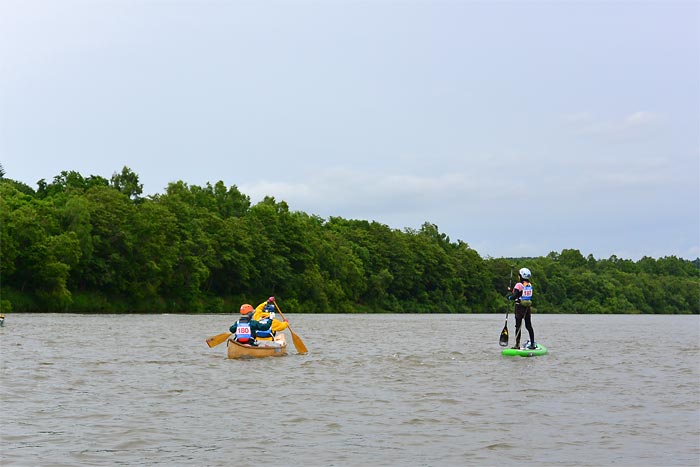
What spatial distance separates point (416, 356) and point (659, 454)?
1506cm

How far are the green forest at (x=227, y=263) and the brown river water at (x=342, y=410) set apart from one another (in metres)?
13.2

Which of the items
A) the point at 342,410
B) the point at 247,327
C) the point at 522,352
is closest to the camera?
the point at 342,410

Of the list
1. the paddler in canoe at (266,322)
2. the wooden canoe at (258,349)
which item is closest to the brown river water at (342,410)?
the wooden canoe at (258,349)

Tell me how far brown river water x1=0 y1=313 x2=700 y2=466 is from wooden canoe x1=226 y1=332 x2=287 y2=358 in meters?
0.38

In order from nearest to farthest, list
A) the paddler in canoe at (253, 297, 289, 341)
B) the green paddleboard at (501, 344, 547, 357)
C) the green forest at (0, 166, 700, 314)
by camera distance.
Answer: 1. the paddler in canoe at (253, 297, 289, 341)
2. the green paddleboard at (501, 344, 547, 357)
3. the green forest at (0, 166, 700, 314)

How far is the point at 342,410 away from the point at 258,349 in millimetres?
10310

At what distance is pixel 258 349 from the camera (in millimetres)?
24297

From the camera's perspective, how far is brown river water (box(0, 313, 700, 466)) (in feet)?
35.3

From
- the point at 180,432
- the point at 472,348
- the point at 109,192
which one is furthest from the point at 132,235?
the point at 180,432

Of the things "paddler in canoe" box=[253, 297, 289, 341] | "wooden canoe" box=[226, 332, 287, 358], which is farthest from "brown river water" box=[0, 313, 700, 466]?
"paddler in canoe" box=[253, 297, 289, 341]

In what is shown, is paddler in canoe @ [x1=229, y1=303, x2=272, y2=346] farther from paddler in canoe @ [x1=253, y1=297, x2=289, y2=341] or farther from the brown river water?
the brown river water

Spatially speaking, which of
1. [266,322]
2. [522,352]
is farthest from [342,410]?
[522,352]

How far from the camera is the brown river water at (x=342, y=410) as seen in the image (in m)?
10.8

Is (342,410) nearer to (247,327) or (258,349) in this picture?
(258,349)
